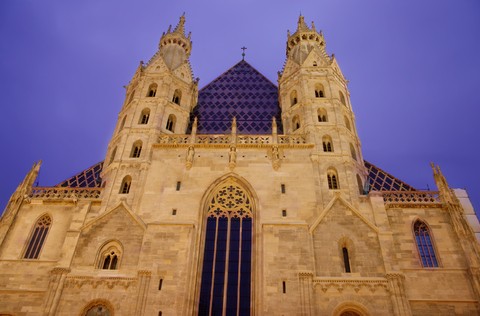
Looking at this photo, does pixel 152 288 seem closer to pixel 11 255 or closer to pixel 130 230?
pixel 130 230

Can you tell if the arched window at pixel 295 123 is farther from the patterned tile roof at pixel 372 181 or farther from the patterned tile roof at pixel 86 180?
the patterned tile roof at pixel 86 180

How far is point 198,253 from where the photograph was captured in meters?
17.6

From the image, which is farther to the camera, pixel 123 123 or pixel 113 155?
pixel 123 123

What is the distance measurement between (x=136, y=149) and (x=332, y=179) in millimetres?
10119

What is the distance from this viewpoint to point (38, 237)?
60.4 feet

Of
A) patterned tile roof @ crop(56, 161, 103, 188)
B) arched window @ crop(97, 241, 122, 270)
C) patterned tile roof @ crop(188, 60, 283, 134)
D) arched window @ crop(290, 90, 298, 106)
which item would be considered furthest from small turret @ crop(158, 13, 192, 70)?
arched window @ crop(97, 241, 122, 270)

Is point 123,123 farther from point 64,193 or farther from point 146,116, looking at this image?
point 64,193

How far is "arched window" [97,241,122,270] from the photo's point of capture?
1742 cm

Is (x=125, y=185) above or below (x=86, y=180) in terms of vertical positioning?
below

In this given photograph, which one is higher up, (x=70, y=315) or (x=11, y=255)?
(x=11, y=255)

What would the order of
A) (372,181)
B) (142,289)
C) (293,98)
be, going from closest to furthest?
(142,289) < (372,181) < (293,98)

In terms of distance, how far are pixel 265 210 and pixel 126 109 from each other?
34.9 ft

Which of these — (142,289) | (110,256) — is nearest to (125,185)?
(110,256)

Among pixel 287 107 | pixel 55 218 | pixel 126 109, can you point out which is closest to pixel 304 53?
pixel 287 107
